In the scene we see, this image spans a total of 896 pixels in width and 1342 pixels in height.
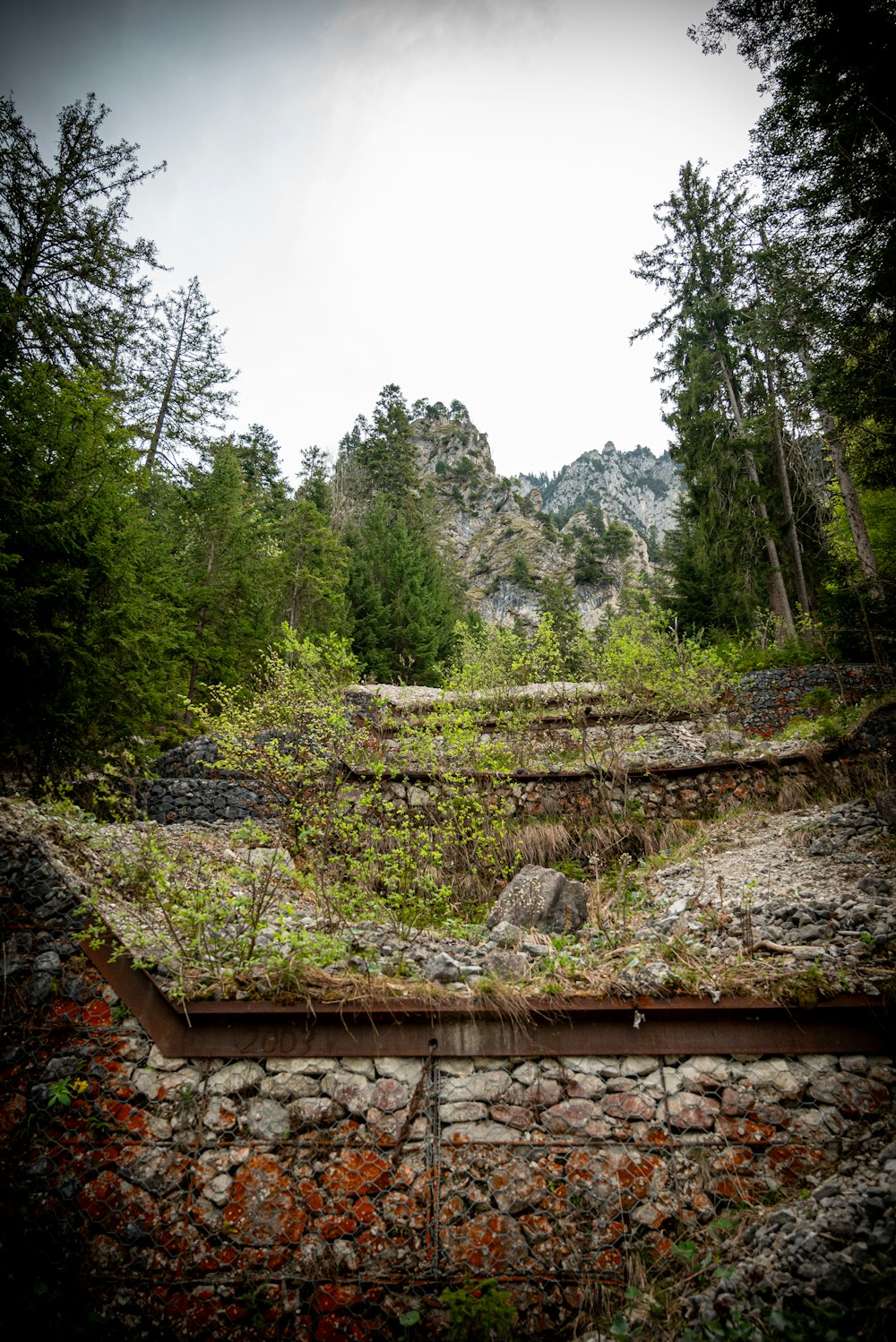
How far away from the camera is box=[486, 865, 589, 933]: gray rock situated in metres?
5.81

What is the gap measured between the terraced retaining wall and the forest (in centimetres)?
487

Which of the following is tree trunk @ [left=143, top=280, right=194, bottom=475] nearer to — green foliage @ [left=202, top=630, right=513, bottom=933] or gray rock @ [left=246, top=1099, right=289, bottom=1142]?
green foliage @ [left=202, top=630, right=513, bottom=933]

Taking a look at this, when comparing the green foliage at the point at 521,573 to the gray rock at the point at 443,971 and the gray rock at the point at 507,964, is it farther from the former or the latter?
the gray rock at the point at 443,971

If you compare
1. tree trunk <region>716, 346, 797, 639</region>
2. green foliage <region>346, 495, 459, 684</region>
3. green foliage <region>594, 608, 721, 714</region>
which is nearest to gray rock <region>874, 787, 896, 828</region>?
green foliage <region>594, 608, 721, 714</region>

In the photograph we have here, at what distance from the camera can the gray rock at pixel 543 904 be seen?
19.1ft

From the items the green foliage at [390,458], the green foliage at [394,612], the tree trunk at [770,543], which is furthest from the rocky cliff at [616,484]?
the tree trunk at [770,543]

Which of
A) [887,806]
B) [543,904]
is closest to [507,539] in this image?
[887,806]

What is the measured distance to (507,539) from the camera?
60062mm

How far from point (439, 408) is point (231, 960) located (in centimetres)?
8177

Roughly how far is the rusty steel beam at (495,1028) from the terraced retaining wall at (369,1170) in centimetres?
9

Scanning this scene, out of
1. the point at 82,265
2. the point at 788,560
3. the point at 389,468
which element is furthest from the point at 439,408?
the point at 82,265

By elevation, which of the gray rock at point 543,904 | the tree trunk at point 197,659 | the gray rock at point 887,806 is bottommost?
the gray rock at point 543,904

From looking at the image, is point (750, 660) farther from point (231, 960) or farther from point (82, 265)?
point (82, 265)

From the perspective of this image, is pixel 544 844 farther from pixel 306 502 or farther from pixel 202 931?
pixel 306 502
